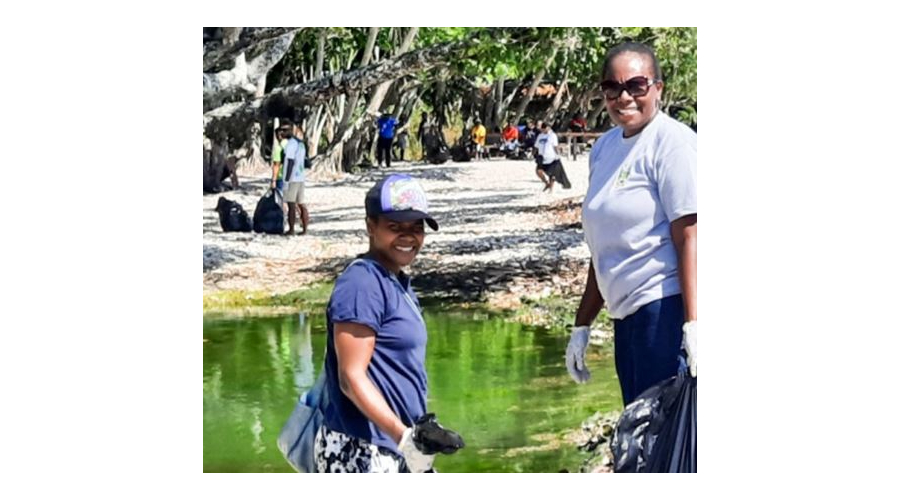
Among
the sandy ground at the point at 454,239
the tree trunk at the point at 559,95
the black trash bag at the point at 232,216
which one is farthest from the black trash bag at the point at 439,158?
the black trash bag at the point at 232,216

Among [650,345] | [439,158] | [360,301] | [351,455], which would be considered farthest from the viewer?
[439,158]

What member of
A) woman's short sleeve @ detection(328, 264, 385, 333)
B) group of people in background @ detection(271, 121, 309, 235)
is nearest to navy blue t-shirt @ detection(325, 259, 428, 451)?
woman's short sleeve @ detection(328, 264, 385, 333)

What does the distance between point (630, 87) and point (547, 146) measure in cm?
53

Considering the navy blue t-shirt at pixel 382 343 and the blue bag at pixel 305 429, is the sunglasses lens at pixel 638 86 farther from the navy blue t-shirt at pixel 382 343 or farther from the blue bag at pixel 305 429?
the blue bag at pixel 305 429

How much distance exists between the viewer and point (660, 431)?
5.48 metres

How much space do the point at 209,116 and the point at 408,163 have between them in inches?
39.1

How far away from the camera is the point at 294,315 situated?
18.6ft

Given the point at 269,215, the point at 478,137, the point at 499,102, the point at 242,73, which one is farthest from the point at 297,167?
the point at 499,102

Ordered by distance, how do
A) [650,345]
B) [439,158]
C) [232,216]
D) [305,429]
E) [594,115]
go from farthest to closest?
[439,158] → [232,216] → [594,115] → [650,345] → [305,429]

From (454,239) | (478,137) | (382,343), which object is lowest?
(382,343)

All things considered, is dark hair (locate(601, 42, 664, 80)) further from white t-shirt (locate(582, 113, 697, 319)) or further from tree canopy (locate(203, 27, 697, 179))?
white t-shirt (locate(582, 113, 697, 319))

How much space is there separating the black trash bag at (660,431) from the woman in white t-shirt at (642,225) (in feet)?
Result: 0.25

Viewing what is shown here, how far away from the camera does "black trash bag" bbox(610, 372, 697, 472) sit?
17.8ft

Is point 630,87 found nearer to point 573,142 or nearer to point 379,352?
point 573,142
